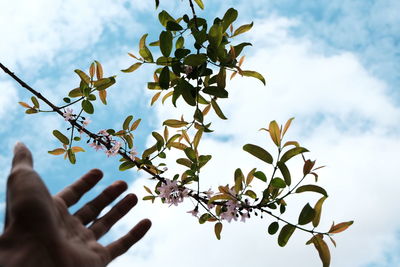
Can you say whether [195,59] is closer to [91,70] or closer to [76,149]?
[91,70]

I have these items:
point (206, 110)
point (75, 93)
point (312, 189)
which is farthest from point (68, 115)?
point (312, 189)

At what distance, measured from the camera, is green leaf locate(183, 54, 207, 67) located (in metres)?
1.86

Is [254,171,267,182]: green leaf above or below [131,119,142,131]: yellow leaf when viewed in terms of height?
below

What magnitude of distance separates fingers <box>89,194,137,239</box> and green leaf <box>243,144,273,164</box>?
0.46 m

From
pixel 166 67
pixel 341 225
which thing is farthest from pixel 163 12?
pixel 341 225

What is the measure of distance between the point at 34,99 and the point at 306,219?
1368 mm

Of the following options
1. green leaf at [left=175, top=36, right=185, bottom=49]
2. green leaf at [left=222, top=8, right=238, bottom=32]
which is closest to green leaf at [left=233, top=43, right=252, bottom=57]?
green leaf at [left=222, top=8, right=238, bottom=32]

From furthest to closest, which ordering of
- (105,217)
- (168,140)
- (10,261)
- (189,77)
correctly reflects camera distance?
(168,140) → (189,77) → (105,217) → (10,261)

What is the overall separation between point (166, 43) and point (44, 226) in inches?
32.0

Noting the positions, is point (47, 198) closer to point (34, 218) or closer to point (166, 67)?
point (34, 218)

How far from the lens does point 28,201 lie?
145 cm

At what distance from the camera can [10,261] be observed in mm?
1410

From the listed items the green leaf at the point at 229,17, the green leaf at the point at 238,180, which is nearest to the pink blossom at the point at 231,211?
the green leaf at the point at 238,180

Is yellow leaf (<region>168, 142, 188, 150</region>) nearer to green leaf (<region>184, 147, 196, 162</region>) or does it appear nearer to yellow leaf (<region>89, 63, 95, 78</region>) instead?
green leaf (<region>184, 147, 196, 162</region>)
